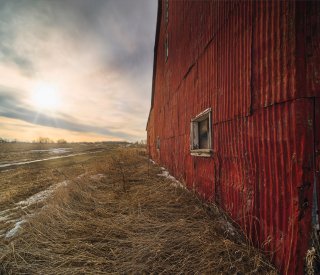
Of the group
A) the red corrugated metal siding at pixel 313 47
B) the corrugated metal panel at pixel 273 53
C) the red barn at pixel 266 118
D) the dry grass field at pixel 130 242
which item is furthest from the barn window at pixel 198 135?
the red corrugated metal siding at pixel 313 47

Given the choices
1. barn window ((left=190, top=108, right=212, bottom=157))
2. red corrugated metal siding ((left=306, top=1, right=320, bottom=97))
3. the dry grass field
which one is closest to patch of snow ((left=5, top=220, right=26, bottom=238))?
the dry grass field

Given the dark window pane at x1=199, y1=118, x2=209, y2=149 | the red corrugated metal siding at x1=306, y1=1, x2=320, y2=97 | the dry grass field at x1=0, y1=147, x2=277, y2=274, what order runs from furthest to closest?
the dark window pane at x1=199, y1=118, x2=209, y2=149 → the dry grass field at x1=0, y1=147, x2=277, y2=274 → the red corrugated metal siding at x1=306, y1=1, x2=320, y2=97

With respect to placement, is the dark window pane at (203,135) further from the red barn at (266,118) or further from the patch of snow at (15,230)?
the patch of snow at (15,230)

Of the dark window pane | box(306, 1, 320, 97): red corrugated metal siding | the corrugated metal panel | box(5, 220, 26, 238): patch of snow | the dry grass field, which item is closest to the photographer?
box(306, 1, 320, 97): red corrugated metal siding

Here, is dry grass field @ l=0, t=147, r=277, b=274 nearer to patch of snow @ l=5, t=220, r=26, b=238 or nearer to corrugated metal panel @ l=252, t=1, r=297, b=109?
patch of snow @ l=5, t=220, r=26, b=238

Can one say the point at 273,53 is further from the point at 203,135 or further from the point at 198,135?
the point at 198,135

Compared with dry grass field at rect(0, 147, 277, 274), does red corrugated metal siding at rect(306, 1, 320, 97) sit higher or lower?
higher

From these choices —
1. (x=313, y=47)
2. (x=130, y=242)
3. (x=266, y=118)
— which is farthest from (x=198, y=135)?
(x=313, y=47)

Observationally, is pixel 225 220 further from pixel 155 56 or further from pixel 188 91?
pixel 155 56

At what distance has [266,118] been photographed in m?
2.22

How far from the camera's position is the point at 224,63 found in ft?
10.8

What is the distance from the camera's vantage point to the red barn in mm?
1771

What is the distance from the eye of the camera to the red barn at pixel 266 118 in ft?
5.81

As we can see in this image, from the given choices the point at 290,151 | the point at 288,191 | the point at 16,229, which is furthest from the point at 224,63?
the point at 16,229
